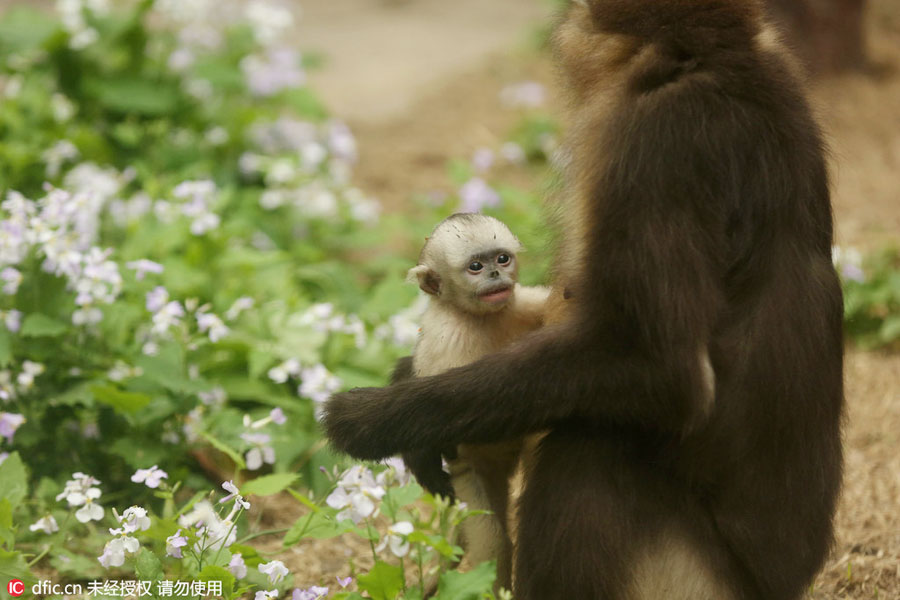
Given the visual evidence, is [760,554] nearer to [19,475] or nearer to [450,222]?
[450,222]

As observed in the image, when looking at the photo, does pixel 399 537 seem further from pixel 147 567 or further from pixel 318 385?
pixel 318 385

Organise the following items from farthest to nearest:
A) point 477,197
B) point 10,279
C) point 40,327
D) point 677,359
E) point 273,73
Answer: point 273,73 → point 477,197 → point 10,279 → point 40,327 → point 677,359

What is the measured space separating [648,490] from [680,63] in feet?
3.46

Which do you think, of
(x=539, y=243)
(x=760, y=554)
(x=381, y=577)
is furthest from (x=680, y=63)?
(x=539, y=243)

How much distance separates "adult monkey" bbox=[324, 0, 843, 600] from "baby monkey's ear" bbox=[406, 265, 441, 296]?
43 cm

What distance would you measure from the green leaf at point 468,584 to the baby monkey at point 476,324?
1.25ft

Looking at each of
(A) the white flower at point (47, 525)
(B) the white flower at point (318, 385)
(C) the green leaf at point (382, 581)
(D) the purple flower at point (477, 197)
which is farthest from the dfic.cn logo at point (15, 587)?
(D) the purple flower at point (477, 197)

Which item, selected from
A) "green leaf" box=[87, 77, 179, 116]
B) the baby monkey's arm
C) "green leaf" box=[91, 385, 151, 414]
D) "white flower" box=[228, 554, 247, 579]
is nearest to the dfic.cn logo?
"white flower" box=[228, 554, 247, 579]

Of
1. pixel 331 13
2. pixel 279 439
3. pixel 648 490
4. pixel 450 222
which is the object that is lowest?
pixel 331 13

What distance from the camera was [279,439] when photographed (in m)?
4.05

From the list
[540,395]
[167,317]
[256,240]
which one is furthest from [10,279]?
[540,395]

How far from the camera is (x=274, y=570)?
10.1ft

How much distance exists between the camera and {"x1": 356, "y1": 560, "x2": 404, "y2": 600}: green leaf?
2889 mm

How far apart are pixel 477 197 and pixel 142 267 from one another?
2275 millimetres
